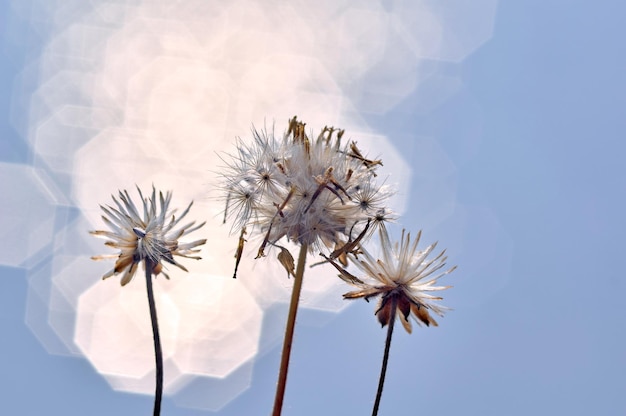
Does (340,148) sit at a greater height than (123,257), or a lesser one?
greater

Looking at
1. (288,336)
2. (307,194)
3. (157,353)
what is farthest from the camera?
(307,194)

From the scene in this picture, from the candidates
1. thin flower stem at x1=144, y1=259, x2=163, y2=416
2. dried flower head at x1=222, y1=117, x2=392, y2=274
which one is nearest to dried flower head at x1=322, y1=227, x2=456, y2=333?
dried flower head at x1=222, y1=117, x2=392, y2=274

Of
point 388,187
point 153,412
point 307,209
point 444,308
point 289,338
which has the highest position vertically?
point 388,187

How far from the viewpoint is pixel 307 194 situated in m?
1.95

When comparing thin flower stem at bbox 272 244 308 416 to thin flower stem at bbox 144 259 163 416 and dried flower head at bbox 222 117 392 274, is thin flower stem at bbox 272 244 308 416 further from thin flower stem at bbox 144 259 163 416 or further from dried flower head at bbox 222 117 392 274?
thin flower stem at bbox 144 259 163 416

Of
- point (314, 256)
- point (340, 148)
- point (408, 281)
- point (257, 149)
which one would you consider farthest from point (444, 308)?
point (257, 149)

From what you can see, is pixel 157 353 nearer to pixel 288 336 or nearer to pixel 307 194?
pixel 288 336

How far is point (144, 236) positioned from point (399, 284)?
0.68 m

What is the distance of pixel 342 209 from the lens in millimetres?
1991

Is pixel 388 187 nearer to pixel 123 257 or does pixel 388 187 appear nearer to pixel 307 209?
pixel 307 209

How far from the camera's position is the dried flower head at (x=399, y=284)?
5.95 feet

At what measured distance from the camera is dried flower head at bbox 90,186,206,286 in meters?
1.66

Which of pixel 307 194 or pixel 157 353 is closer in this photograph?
pixel 157 353

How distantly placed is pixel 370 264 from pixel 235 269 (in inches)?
14.7
